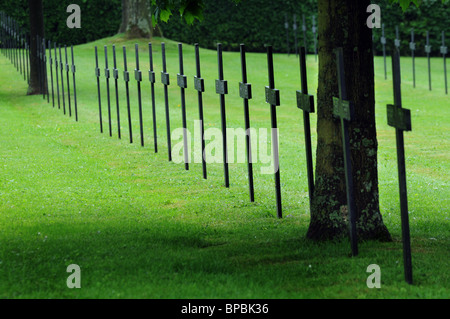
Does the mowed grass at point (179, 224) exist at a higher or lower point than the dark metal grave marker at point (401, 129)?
lower

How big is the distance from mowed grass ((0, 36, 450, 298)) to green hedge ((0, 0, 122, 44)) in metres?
16.2

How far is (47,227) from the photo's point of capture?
7.95 m

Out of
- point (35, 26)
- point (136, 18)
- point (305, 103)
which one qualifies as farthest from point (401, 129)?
point (136, 18)

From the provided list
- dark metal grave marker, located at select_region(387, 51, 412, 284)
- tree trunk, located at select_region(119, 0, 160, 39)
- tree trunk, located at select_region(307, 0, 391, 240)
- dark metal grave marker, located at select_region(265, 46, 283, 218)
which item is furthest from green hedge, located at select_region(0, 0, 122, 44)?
dark metal grave marker, located at select_region(387, 51, 412, 284)

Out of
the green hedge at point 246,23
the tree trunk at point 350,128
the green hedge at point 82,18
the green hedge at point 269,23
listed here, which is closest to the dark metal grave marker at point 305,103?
the tree trunk at point 350,128

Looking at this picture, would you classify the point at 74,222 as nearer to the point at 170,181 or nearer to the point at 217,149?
the point at 170,181

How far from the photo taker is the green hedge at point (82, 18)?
33375 mm

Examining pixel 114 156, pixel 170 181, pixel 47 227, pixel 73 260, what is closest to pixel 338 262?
pixel 73 260

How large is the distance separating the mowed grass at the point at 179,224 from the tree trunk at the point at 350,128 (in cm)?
31

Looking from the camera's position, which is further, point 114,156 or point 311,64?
point 311,64

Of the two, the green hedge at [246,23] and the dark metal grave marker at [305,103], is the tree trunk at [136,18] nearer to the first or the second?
the green hedge at [246,23]

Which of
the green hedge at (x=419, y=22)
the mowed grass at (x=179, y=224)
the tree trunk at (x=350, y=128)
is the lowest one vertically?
the mowed grass at (x=179, y=224)

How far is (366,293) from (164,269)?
5.50 feet

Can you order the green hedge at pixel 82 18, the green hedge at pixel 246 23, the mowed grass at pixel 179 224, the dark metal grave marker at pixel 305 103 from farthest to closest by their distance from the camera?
the green hedge at pixel 246 23, the green hedge at pixel 82 18, the dark metal grave marker at pixel 305 103, the mowed grass at pixel 179 224
